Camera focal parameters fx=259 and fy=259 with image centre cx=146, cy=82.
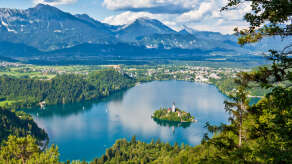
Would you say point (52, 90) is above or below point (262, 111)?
below

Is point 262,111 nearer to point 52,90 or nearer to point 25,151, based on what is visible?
point 25,151

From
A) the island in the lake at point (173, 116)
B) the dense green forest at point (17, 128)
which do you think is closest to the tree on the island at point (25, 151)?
the dense green forest at point (17, 128)

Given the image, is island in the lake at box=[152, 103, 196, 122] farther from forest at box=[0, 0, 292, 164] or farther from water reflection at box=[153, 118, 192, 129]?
forest at box=[0, 0, 292, 164]

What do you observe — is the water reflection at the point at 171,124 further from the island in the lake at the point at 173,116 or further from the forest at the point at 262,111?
the forest at the point at 262,111

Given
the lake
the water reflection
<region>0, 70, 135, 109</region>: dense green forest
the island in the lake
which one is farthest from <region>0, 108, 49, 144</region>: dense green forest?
<region>0, 70, 135, 109</region>: dense green forest

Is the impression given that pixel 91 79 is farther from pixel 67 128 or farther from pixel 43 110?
pixel 67 128

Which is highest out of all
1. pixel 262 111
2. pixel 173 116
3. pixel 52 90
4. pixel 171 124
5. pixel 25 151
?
pixel 262 111

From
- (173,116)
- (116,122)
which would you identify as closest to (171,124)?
(173,116)
